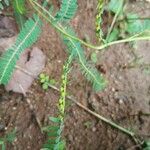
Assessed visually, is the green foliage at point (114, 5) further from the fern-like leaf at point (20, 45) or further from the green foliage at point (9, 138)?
the green foliage at point (9, 138)

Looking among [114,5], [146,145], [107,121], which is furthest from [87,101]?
[114,5]

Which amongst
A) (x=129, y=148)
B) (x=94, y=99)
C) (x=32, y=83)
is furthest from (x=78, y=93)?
(x=129, y=148)

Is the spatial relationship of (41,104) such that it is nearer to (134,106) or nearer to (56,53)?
(56,53)

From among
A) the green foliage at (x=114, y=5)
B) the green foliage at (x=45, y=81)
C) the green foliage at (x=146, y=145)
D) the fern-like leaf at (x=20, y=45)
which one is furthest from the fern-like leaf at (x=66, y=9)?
the green foliage at (x=146, y=145)

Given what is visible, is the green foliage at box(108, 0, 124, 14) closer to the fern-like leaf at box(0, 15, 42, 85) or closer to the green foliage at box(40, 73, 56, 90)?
the green foliage at box(40, 73, 56, 90)

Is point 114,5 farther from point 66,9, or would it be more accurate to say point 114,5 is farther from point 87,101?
point 66,9
